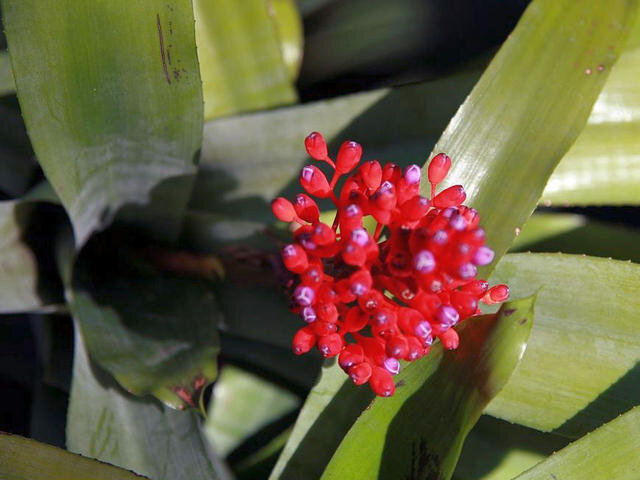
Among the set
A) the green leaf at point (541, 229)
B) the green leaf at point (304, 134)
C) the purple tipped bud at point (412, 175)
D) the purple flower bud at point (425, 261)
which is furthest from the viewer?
the green leaf at point (541, 229)

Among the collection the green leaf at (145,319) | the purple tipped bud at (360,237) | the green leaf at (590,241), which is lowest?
the green leaf at (590,241)

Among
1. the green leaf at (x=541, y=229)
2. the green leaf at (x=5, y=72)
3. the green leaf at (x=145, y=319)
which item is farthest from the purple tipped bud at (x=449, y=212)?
the green leaf at (x=5, y=72)

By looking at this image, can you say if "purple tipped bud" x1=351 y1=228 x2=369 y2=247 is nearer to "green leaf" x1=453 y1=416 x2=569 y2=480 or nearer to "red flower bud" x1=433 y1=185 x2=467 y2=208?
"red flower bud" x1=433 y1=185 x2=467 y2=208

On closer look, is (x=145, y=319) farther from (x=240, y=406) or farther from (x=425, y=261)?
(x=425, y=261)

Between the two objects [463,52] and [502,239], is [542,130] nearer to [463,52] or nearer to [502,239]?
[502,239]

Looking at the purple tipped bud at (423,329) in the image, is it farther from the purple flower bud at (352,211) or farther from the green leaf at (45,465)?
the green leaf at (45,465)

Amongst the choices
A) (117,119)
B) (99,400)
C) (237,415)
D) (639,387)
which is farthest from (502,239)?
(237,415)

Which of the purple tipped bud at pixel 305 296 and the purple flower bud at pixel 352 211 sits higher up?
the purple flower bud at pixel 352 211
